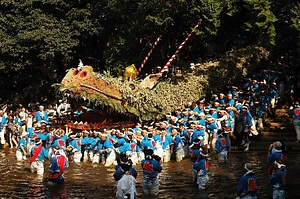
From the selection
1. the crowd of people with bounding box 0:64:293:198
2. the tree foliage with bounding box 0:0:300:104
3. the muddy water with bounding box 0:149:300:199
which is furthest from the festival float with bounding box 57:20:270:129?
the tree foliage with bounding box 0:0:300:104

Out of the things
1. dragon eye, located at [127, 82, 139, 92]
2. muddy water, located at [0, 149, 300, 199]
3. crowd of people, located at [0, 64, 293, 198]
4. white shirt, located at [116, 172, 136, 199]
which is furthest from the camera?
dragon eye, located at [127, 82, 139, 92]

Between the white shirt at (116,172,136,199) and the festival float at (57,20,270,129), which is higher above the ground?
the festival float at (57,20,270,129)

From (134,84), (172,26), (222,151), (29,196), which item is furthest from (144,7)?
(29,196)

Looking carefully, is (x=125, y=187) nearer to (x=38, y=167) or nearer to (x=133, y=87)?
(x=38, y=167)

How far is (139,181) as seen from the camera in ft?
62.4

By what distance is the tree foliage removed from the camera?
28484mm

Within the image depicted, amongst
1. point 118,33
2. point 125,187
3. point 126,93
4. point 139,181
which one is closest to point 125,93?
point 126,93

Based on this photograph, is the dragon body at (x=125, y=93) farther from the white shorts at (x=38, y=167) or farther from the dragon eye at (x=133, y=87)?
the white shorts at (x=38, y=167)

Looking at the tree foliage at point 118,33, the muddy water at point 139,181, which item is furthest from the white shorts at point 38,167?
the tree foliage at point 118,33

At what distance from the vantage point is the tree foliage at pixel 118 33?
93.5ft

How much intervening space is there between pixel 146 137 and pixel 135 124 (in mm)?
3515

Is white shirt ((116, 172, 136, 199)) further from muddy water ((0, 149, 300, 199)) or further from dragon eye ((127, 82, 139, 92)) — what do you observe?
dragon eye ((127, 82, 139, 92))

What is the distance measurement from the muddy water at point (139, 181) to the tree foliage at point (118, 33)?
8232 mm

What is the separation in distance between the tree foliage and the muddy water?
8.23 m
